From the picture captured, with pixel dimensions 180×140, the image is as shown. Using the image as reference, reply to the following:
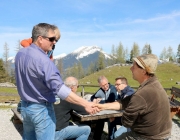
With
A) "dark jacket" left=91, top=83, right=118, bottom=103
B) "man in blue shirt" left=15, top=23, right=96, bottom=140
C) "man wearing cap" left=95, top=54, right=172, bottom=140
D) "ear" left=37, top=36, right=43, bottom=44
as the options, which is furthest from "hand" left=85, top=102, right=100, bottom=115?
"dark jacket" left=91, top=83, right=118, bottom=103

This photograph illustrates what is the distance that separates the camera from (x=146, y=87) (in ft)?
8.57

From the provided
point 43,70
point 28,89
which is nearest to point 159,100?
point 43,70

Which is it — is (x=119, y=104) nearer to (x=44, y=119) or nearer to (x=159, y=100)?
(x=159, y=100)

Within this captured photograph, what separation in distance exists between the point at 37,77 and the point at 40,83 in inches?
3.3

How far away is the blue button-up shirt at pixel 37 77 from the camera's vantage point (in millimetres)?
2682

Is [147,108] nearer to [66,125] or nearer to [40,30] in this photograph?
[40,30]

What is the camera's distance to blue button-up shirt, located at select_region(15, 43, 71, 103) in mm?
2682

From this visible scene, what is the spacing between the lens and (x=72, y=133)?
4285mm

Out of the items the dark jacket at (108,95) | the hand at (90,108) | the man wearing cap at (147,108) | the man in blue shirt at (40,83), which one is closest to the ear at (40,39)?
the man in blue shirt at (40,83)

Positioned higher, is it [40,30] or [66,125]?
[40,30]

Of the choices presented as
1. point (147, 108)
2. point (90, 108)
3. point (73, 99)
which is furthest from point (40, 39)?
point (147, 108)

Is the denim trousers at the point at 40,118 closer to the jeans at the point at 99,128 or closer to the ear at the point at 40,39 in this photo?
the ear at the point at 40,39

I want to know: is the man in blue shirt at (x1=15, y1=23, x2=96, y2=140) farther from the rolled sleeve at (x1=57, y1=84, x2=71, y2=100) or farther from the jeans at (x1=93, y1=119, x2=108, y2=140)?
the jeans at (x1=93, y1=119, x2=108, y2=140)

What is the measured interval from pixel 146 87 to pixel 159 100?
0.21 meters
